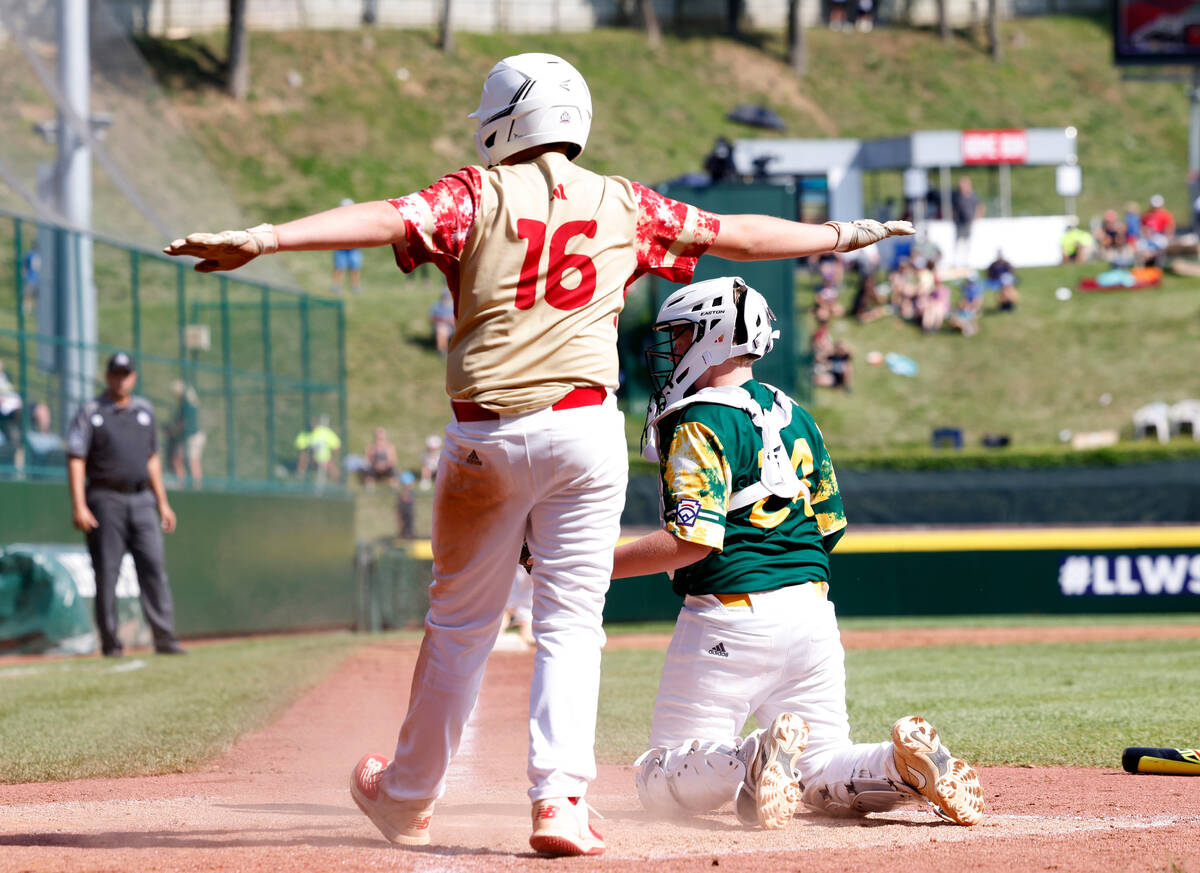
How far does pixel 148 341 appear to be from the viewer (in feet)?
56.2

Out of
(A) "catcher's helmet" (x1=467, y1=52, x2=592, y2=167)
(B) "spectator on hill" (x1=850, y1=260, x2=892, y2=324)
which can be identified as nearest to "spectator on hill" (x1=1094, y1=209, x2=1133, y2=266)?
(B) "spectator on hill" (x1=850, y1=260, x2=892, y2=324)

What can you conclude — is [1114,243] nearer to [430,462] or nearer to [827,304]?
[827,304]

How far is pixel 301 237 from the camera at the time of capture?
370cm

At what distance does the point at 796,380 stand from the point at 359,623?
1090 centimetres

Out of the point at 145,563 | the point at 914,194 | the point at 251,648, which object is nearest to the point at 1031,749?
the point at 145,563

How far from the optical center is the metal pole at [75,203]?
15609 mm

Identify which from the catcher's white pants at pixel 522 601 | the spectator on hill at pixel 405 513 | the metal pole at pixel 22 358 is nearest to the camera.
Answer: the catcher's white pants at pixel 522 601

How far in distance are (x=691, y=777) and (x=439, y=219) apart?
195 cm

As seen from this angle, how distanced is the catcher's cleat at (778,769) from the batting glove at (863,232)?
4.75 feet

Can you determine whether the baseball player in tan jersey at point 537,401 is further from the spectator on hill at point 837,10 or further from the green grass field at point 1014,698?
the spectator on hill at point 837,10

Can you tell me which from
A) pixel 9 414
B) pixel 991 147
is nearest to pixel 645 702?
pixel 9 414

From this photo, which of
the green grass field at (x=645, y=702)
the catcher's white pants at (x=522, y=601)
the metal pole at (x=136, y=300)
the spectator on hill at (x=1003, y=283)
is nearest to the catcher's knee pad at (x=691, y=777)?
the green grass field at (x=645, y=702)

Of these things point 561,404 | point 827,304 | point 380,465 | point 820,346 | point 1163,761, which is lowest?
point 380,465

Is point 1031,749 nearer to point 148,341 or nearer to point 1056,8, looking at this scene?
point 148,341
